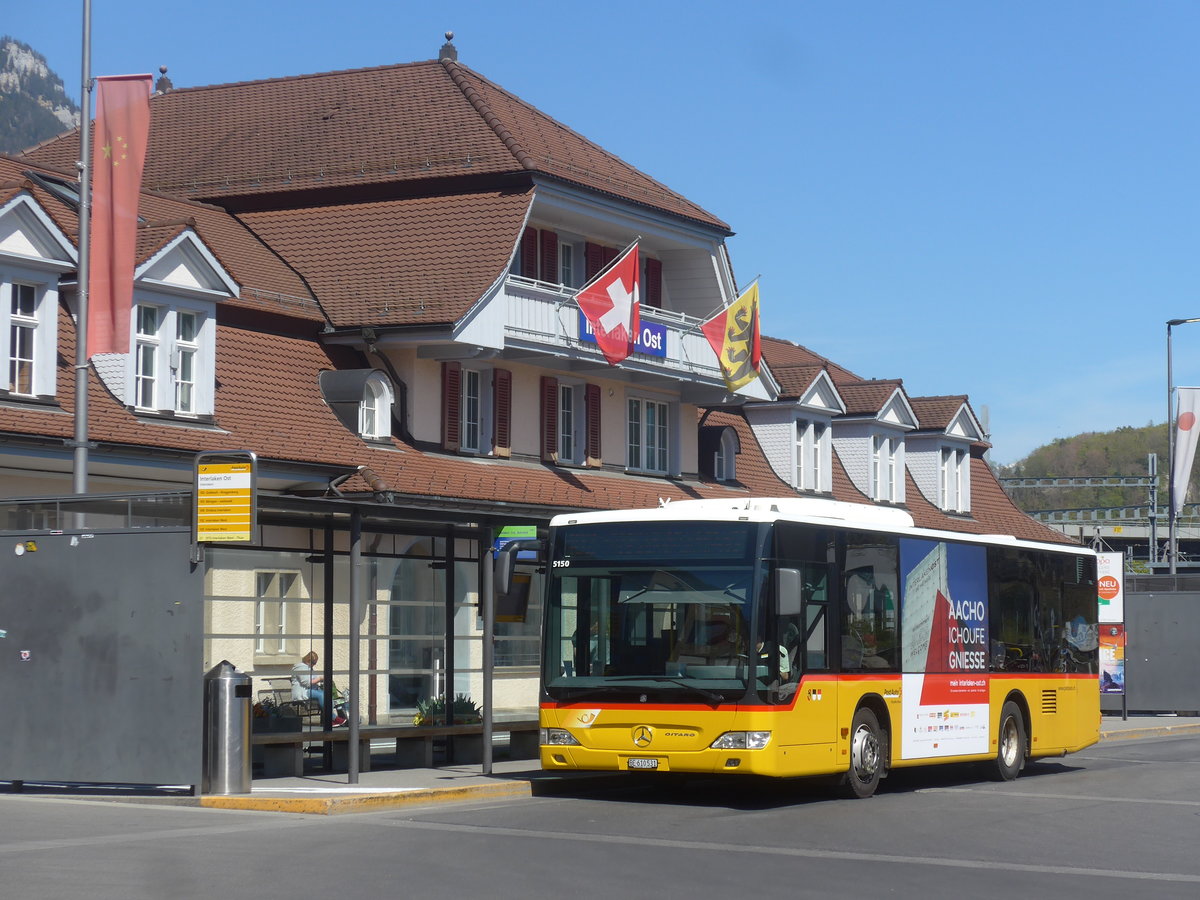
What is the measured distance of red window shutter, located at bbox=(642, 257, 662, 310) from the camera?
37812mm

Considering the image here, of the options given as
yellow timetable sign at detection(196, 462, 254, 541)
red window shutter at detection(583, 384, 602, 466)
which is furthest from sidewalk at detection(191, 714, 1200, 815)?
red window shutter at detection(583, 384, 602, 466)

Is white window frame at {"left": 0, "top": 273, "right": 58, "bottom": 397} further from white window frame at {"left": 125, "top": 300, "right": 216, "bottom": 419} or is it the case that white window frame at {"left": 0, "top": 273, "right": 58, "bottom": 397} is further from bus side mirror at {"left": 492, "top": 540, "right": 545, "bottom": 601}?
bus side mirror at {"left": 492, "top": 540, "right": 545, "bottom": 601}

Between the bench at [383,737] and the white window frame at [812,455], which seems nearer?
the bench at [383,737]

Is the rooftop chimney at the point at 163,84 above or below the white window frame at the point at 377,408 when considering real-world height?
above

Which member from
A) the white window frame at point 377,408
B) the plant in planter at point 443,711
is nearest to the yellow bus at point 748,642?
the plant in planter at point 443,711

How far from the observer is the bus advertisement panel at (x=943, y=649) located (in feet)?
66.8

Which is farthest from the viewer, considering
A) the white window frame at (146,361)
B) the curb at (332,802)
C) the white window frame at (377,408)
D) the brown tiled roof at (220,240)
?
the white window frame at (377,408)

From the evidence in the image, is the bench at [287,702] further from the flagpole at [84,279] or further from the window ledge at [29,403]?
the window ledge at [29,403]

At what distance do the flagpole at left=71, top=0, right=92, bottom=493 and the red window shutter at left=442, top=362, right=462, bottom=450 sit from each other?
12275 mm

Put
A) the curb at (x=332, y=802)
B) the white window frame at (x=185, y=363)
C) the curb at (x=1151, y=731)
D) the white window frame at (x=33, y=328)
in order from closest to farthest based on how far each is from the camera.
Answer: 1. the curb at (x=332, y=802)
2. the white window frame at (x=33, y=328)
3. the white window frame at (x=185, y=363)
4. the curb at (x=1151, y=731)

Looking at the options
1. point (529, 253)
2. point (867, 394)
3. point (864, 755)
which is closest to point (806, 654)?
point (864, 755)

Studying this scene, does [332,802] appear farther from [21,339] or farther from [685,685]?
[21,339]

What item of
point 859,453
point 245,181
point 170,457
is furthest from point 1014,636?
point 859,453

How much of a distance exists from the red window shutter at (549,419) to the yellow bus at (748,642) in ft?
47.3
